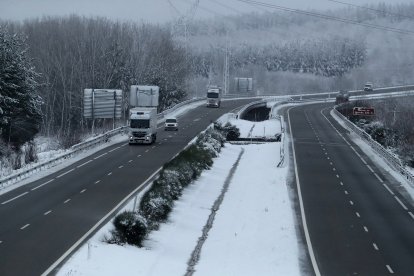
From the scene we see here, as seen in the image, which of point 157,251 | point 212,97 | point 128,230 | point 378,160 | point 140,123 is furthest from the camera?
point 212,97

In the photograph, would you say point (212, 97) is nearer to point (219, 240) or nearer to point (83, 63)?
point (83, 63)

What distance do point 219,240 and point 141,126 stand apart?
32.6 metres

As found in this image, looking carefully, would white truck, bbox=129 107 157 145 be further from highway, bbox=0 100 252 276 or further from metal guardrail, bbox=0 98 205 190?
metal guardrail, bbox=0 98 205 190

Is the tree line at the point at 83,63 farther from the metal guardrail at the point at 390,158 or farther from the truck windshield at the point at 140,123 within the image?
the metal guardrail at the point at 390,158

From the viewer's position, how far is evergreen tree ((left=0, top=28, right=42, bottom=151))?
2645 inches

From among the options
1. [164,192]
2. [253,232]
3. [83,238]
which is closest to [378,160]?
[164,192]

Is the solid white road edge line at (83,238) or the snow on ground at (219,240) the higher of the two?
the solid white road edge line at (83,238)

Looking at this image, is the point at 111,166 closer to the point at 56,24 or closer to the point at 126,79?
the point at 126,79

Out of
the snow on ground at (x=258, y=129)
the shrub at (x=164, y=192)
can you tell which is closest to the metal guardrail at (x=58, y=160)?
the shrub at (x=164, y=192)

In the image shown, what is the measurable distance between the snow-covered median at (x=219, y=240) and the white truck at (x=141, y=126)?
14.8m

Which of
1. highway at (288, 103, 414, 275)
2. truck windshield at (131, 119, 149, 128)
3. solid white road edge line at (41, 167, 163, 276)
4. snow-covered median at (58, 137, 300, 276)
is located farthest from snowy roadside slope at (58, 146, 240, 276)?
truck windshield at (131, 119, 149, 128)

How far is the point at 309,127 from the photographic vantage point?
8644cm

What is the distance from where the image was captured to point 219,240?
29.3 m

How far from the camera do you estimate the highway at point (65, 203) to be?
23.8m
